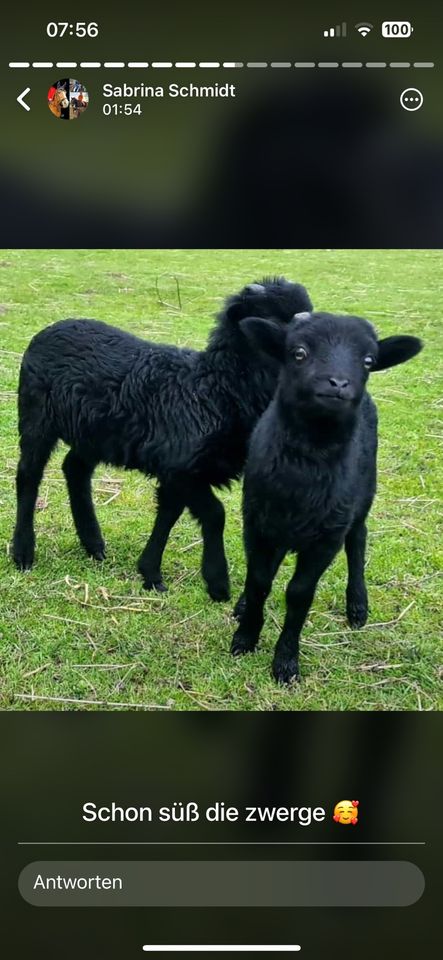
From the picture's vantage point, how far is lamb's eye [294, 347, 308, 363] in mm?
2758

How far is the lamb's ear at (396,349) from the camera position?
9.35 ft

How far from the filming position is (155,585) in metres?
3.66

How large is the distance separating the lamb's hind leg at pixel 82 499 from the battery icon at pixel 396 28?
2.31 meters

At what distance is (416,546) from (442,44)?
1.96 meters

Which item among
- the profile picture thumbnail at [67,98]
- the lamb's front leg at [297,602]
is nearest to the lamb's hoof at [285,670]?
the lamb's front leg at [297,602]

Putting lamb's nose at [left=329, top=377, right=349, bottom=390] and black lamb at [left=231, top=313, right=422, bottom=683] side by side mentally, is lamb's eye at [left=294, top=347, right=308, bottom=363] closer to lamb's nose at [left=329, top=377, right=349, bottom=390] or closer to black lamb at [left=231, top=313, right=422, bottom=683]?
black lamb at [left=231, top=313, right=422, bottom=683]

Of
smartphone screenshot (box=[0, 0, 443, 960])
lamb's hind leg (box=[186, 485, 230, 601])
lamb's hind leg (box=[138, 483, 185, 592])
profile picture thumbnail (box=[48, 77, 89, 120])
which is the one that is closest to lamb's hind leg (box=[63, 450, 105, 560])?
lamb's hind leg (box=[138, 483, 185, 592])

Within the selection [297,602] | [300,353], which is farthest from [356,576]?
[300,353]

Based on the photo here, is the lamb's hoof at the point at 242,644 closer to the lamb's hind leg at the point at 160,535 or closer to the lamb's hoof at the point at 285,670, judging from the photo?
the lamb's hoof at the point at 285,670

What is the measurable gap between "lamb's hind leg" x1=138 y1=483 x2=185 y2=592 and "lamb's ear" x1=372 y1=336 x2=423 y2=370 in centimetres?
116

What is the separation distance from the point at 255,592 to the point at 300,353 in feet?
3.12

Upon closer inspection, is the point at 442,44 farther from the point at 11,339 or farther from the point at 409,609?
the point at 11,339

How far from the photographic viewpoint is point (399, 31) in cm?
204

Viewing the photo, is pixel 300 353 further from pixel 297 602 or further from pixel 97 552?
pixel 97 552
